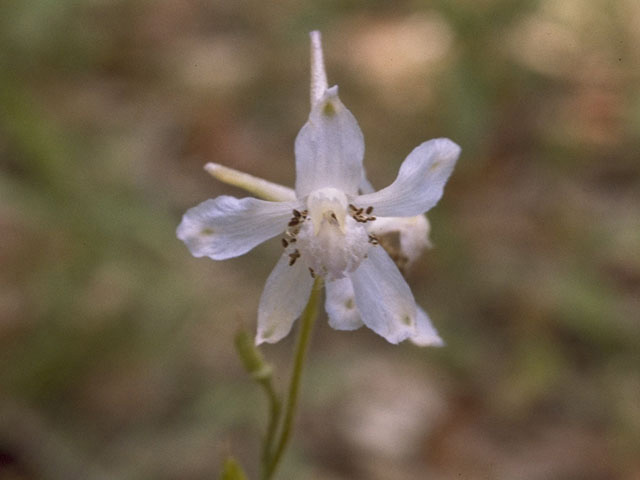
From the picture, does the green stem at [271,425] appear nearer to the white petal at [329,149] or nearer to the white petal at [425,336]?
the white petal at [425,336]

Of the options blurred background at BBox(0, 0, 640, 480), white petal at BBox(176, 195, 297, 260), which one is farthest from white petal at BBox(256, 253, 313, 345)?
blurred background at BBox(0, 0, 640, 480)

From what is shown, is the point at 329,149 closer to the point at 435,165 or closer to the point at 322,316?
the point at 435,165

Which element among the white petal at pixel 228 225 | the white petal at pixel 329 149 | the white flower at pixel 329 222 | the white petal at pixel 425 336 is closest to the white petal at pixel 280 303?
the white flower at pixel 329 222

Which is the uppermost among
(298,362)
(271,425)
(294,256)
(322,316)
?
(322,316)

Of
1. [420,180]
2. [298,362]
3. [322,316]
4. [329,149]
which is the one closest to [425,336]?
[298,362]

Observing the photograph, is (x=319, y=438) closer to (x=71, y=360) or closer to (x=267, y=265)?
(x=267, y=265)

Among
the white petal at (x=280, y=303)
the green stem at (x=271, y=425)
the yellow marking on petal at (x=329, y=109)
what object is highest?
Answer: the yellow marking on petal at (x=329, y=109)
